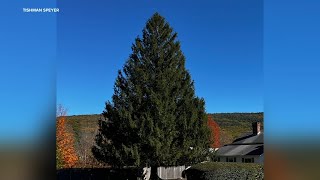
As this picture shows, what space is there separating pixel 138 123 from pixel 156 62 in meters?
2.27

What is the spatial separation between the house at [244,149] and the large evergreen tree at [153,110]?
5.17 meters

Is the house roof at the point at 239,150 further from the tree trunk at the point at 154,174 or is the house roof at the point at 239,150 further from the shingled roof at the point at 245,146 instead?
the tree trunk at the point at 154,174

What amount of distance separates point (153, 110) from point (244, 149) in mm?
9409

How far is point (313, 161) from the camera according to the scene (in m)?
1.21

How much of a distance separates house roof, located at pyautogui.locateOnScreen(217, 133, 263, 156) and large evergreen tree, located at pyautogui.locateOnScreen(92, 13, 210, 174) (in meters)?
5.91

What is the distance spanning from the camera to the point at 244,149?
18922mm

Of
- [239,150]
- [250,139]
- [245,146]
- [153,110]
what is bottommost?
[239,150]

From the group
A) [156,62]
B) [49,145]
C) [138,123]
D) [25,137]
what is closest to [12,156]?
[25,137]

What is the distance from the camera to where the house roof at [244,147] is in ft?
56.6

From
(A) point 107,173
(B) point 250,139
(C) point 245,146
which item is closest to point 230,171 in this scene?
(A) point 107,173

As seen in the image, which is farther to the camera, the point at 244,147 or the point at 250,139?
the point at 244,147

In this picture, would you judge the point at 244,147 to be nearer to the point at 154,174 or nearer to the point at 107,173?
the point at 154,174

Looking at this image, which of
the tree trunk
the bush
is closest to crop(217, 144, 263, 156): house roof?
the bush

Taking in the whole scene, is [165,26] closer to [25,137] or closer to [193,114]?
[193,114]
